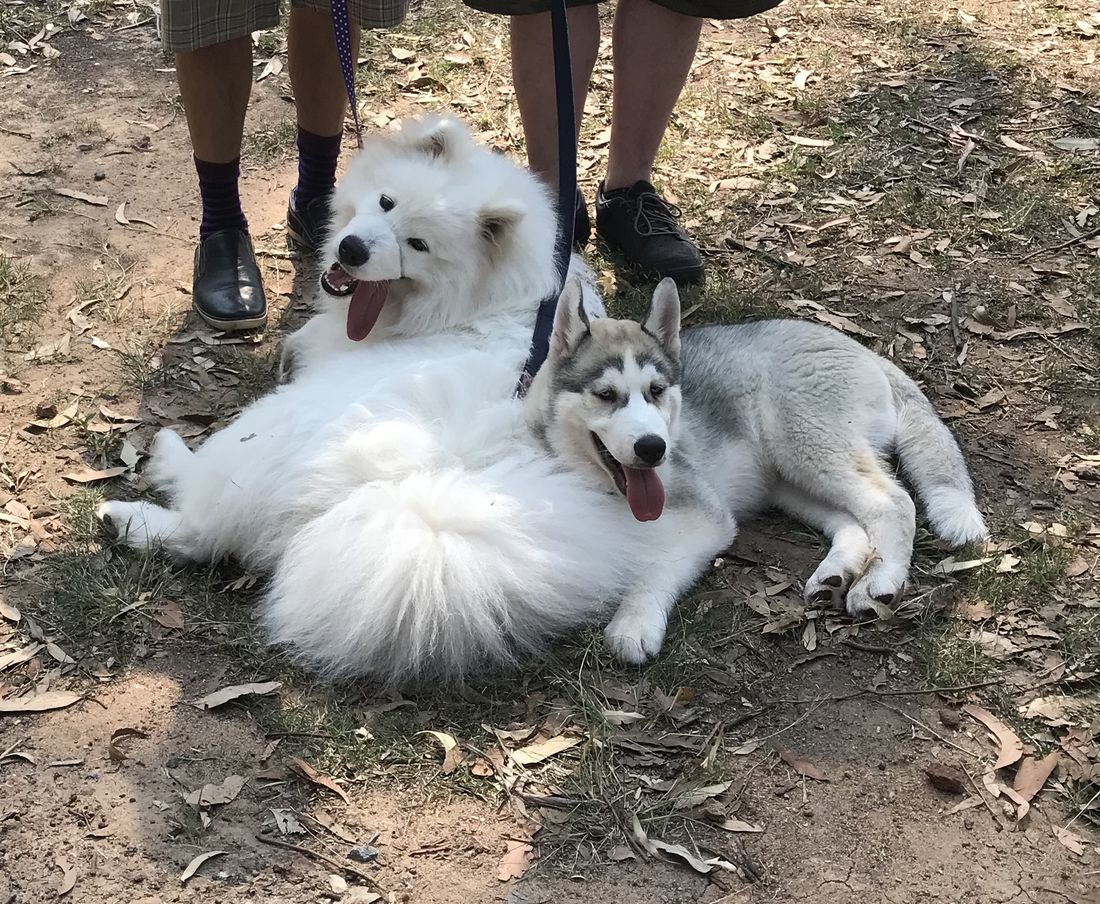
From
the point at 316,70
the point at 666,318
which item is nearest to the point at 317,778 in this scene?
the point at 666,318

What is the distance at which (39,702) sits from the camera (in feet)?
9.26

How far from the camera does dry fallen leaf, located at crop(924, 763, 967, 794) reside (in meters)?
2.69

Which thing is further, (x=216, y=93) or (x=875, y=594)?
(x=216, y=93)

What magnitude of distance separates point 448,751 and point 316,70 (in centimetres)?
309

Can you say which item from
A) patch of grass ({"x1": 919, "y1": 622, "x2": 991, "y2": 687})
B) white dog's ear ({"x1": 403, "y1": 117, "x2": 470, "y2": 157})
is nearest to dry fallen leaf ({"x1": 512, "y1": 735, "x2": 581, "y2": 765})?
patch of grass ({"x1": 919, "y1": 622, "x2": 991, "y2": 687})

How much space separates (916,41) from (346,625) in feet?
19.0

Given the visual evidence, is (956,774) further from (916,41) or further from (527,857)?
(916,41)

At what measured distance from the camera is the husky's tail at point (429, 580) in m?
2.79

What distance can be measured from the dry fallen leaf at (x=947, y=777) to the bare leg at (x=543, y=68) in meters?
2.78

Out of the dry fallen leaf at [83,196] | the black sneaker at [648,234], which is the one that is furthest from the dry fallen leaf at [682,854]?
the dry fallen leaf at [83,196]

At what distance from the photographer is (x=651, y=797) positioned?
267 cm

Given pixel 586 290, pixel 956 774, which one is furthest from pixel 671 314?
pixel 956 774

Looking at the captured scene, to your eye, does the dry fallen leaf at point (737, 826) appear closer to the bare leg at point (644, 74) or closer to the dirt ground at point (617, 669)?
the dirt ground at point (617, 669)

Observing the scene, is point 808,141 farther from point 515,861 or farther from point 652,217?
point 515,861
